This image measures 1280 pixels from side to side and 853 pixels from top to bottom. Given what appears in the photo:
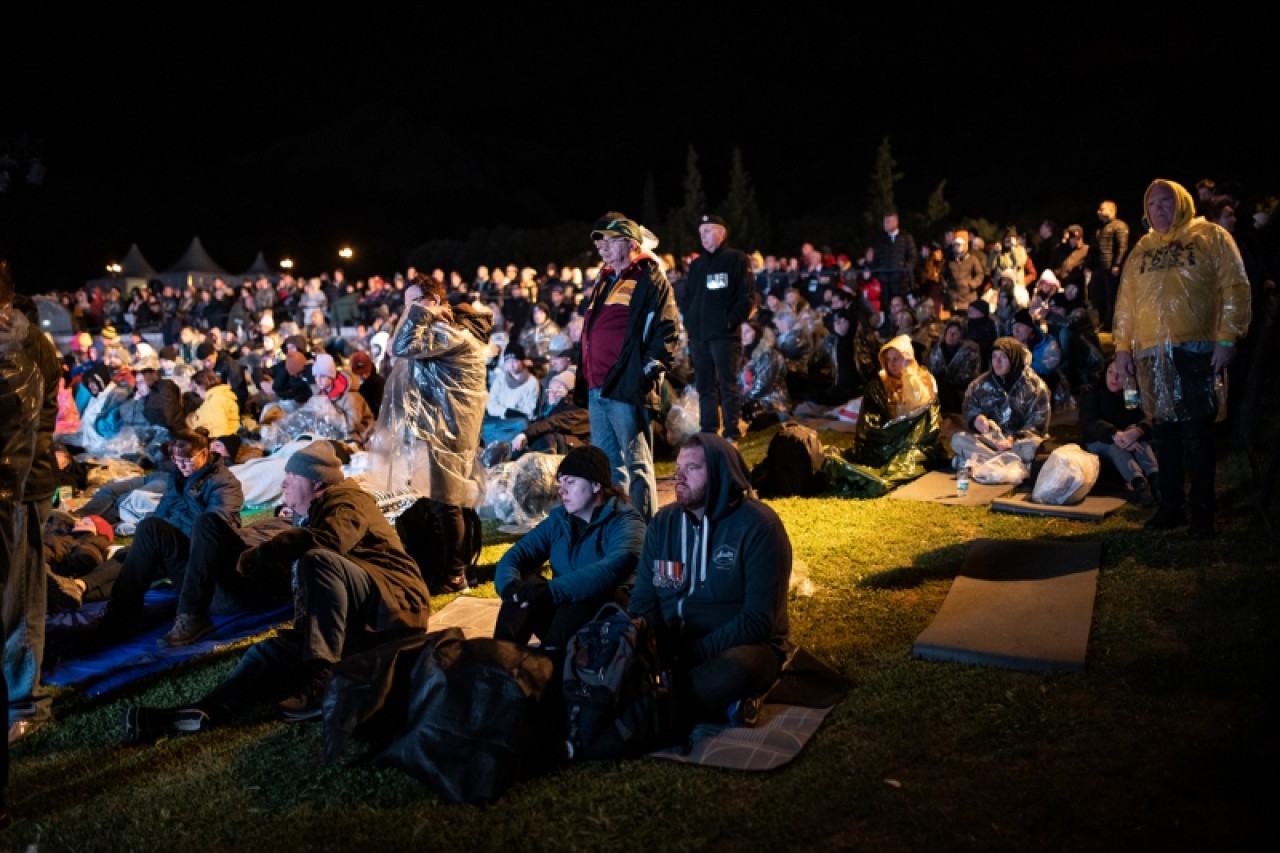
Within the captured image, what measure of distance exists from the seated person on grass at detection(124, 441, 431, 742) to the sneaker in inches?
66.4

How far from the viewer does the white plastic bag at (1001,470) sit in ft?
24.7

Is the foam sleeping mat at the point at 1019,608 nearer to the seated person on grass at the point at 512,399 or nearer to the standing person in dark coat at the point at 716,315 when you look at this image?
the standing person in dark coat at the point at 716,315

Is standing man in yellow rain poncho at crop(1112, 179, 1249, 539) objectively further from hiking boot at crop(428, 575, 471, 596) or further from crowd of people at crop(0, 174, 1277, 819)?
hiking boot at crop(428, 575, 471, 596)

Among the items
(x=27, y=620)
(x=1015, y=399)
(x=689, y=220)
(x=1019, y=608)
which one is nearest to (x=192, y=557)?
(x=27, y=620)

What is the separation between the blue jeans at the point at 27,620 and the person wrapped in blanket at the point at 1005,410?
21.0ft

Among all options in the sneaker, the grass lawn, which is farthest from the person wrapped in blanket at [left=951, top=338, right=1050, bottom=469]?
the sneaker

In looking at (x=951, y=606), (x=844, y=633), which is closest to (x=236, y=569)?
(x=844, y=633)

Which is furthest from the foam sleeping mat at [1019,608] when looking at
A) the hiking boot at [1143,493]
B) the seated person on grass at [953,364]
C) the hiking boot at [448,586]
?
the seated person on grass at [953,364]

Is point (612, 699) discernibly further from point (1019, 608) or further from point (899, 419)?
point (899, 419)

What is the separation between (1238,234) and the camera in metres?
8.11

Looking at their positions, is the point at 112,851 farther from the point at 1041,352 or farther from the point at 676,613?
the point at 1041,352

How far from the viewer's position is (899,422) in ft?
27.6

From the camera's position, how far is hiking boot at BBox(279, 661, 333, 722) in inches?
164

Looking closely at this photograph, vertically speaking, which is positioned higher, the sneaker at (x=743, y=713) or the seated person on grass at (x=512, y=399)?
the seated person on grass at (x=512, y=399)
